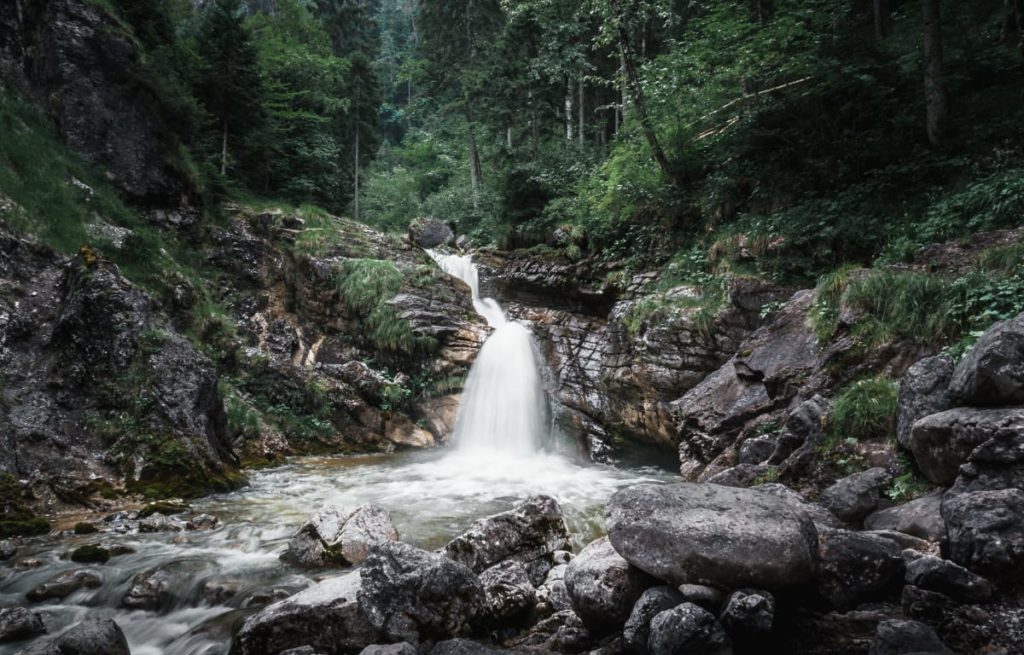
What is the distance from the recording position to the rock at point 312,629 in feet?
13.5

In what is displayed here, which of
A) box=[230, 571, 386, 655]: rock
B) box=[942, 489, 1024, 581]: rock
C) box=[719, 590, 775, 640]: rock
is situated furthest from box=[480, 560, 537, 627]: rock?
box=[942, 489, 1024, 581]: rock

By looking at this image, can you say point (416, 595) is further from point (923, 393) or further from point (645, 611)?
point (923, 393)

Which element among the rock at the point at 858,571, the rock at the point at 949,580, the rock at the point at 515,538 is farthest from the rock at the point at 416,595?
the rock at the point at 949,580

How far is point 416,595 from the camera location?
4.22 m

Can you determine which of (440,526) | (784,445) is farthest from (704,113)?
(440,526)

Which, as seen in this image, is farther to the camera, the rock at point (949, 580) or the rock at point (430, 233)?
the rock at point (430, 233)

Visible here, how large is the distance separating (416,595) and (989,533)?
4057mm

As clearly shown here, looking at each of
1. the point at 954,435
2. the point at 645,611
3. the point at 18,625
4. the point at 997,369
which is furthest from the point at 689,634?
the point at 18,625

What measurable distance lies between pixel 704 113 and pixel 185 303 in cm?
1380

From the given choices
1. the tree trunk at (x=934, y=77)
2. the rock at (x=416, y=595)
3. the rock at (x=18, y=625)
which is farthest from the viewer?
the tree trunk at (x=934, y=77)

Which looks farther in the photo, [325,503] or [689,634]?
[325,503]

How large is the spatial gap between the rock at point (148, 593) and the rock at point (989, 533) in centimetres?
676

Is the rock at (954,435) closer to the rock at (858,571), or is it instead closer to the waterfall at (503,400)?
the rock at (858,571)

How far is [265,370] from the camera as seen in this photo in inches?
515
